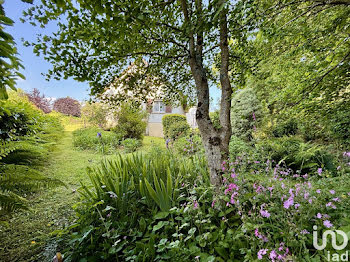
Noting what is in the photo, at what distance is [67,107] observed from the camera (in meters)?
20.1

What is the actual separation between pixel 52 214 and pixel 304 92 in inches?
143

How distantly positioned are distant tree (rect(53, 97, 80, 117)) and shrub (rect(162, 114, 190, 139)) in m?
14.4

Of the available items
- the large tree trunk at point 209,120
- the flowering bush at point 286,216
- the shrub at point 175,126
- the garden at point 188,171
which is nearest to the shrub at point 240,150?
the garden at point 188,171

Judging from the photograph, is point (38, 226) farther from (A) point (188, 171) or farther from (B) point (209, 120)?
(B) point (209, 120)

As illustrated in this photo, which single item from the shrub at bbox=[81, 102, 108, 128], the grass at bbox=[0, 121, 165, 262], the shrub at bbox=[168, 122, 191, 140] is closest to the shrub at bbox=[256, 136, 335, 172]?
the grass at bbox=[0, 121, 165, 262]

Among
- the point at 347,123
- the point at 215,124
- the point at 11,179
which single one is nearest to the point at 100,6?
the point at 215,124

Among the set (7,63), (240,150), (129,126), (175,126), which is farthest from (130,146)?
(7,63)

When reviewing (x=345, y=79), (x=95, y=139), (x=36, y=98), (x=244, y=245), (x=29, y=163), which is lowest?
(x=244, y=245)

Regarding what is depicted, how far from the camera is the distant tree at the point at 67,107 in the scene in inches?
788

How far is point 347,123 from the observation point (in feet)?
11.2

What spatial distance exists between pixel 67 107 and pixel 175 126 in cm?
1688

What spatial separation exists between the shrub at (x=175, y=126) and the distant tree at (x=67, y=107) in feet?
47.4

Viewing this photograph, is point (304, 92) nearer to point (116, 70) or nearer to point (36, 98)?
point (116, 70)

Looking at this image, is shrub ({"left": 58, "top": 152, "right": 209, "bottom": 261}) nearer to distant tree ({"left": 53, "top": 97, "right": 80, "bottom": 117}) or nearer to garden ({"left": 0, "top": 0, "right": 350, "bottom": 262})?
garden ({"left": 0, "top": 0, "right": 350, "bottom": 262})
